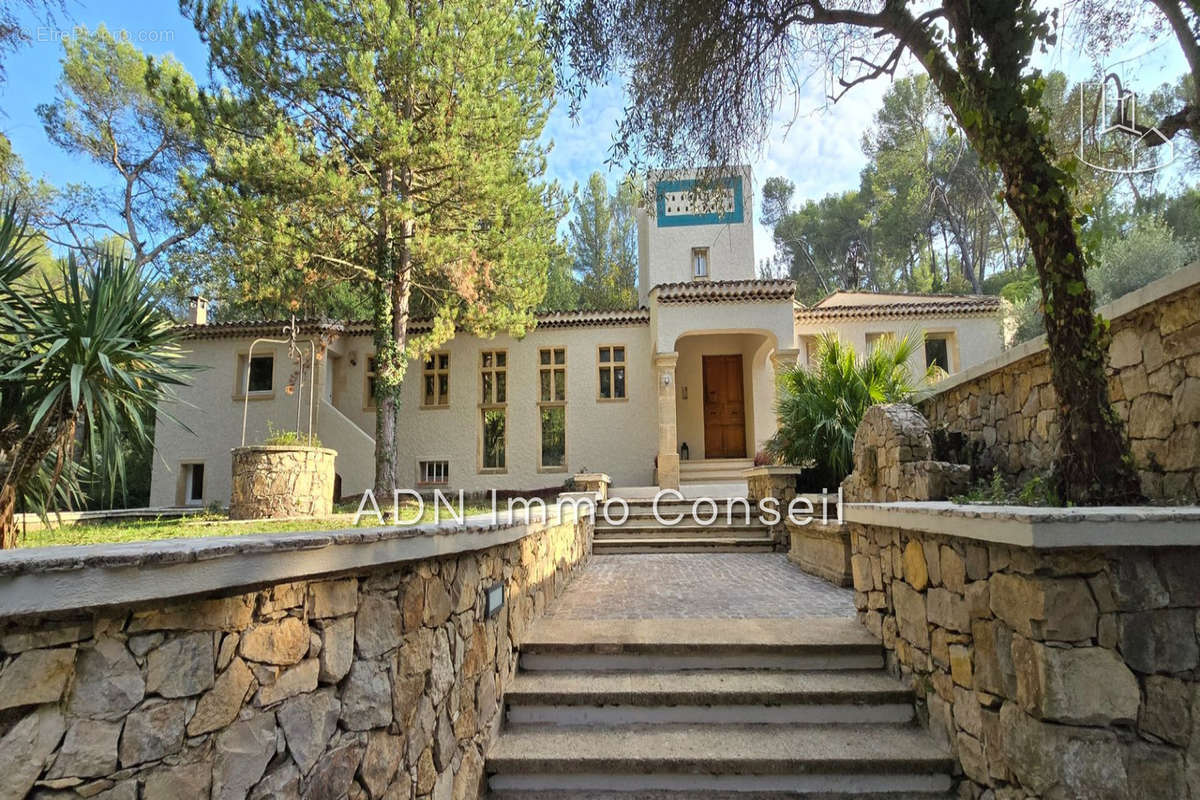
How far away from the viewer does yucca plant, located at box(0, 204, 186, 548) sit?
11.3 feet

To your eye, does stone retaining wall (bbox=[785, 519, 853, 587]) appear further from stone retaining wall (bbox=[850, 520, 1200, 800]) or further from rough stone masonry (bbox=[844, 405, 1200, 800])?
Answer: stone retaining wall (bbox=[850, 520, 1200, 800])

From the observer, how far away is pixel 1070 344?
2.60 meters

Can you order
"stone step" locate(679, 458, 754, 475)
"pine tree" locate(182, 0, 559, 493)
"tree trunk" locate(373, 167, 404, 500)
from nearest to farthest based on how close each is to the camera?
"pine tree" locate(182, 0, 559, 493), "tree trunk" locate(373, 167, 404, 500), "stone step" locate(679, 458, 754, 475)

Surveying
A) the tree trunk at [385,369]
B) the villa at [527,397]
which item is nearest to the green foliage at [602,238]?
the villa at [527,397]

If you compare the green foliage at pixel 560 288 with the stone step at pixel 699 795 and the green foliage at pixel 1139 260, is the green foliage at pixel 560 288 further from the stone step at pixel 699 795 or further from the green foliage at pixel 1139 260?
the stone step at pixel 699 795

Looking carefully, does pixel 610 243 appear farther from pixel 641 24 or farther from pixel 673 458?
pixel 641 24

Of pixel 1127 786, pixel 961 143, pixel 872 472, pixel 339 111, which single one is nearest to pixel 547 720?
pixel 1127 786

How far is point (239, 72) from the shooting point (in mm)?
10406

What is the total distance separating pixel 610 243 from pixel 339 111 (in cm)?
1703

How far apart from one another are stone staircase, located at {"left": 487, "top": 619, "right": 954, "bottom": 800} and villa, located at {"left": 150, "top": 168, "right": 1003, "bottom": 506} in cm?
1020

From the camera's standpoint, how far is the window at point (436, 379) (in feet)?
48.9

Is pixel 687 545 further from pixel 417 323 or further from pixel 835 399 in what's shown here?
pixel 417 323

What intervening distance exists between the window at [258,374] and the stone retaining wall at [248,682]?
14.6m

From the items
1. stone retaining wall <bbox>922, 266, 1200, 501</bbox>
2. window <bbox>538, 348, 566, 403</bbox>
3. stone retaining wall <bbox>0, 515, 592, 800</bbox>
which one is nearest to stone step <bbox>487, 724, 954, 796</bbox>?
stone retaining wall <bbox>0, 515, 592, 800</bbox>
